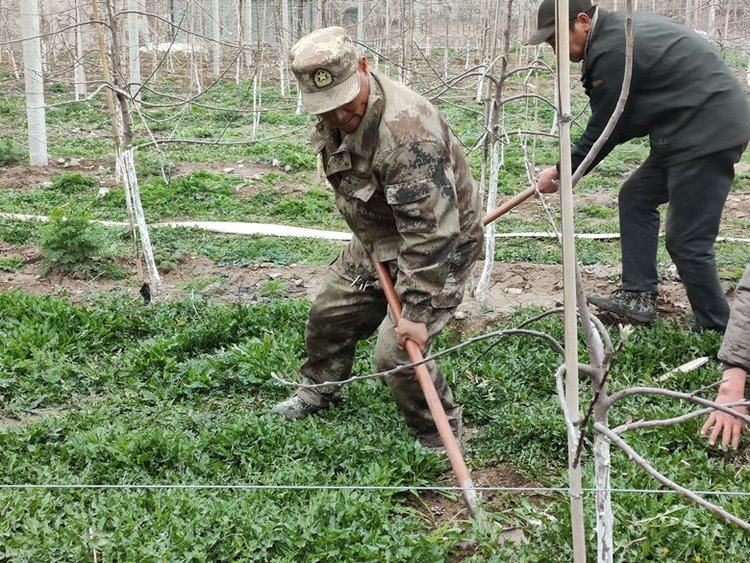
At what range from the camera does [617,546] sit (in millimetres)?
2916

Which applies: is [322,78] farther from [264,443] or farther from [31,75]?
[31,75]

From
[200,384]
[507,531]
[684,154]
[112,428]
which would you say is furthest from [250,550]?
[684,154]

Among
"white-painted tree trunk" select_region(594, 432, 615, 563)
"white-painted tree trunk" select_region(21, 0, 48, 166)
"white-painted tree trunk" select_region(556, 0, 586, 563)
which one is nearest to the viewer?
"white-painted tree trunk" select_region(556, 0, 586, 563)

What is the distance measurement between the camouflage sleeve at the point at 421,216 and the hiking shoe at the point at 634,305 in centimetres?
229

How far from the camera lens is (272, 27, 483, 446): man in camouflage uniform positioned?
3242mm

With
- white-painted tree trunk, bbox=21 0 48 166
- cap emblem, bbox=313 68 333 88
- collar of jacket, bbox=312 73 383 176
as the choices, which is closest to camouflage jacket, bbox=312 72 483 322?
collar of jacket, bbox=312 73 383 176

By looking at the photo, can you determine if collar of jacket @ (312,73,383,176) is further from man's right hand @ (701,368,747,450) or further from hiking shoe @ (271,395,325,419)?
man's right hand @ (701,368,747,450)

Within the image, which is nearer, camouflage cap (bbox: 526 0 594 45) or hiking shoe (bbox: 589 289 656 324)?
camouflage cap (bbox: 526 0 594 45)

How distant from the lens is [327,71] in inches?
124

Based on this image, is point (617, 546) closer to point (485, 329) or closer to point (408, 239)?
point (408, 239)

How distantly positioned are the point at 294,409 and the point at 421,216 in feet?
5.28

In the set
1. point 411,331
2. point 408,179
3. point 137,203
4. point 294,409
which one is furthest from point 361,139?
point 137,203

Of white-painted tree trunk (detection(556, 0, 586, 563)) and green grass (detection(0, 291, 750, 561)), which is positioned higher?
white-painted tree trunk (detection(556, 0, 586, 563))

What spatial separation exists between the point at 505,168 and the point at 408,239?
909 cm
